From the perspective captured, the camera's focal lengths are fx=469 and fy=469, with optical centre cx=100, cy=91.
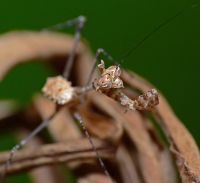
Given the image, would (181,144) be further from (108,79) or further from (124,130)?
(108,79)

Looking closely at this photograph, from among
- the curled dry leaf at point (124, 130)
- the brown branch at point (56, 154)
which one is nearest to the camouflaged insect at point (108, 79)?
the curled dry leaf at point (124, 130)

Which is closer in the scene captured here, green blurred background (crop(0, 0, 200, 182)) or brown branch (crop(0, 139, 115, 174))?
brown branch (crop(0, 139, 115, 174))

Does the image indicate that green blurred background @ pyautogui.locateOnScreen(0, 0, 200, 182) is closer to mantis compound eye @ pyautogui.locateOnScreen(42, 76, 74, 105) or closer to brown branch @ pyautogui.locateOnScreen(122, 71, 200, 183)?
mantis compound eye @ pyautogui.locateOnScreen(42, 76, 74, 105)

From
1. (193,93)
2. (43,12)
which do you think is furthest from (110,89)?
(43,12)

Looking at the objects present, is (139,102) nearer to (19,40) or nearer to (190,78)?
(19,40)

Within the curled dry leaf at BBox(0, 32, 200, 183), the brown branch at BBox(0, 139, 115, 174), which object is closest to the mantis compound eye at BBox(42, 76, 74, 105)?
the curled dry leaf at BBox(0, 32, 200, 183)

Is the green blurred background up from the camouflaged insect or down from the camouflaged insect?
up

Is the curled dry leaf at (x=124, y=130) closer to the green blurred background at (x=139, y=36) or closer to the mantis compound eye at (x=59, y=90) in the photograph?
the mantis compound eye at (x=59, y=90)

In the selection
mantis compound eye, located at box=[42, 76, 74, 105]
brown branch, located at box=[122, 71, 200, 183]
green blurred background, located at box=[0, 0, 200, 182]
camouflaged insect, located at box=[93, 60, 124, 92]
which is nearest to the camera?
brown branch, located at box=[122, 71, 200, 183]
